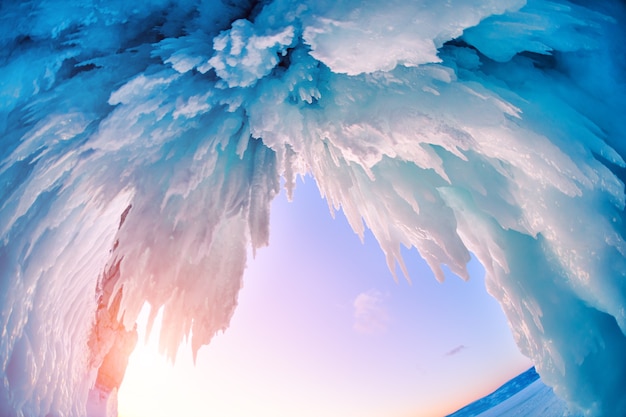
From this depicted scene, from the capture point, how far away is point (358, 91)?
2793mm

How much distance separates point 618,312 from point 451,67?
2059 mm

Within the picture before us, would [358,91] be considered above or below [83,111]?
above

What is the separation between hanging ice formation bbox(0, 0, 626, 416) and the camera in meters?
2.31

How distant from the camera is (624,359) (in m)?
2.35

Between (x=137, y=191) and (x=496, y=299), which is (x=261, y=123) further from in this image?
(x=496, y=299)

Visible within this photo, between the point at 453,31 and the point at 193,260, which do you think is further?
the point at 193,260

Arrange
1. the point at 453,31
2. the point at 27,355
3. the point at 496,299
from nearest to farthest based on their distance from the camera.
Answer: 1. the point at 453,31
2. the point at 496,299
3. the point at 27,355

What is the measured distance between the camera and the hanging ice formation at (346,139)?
2309 mm

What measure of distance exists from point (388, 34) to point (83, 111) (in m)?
2.50

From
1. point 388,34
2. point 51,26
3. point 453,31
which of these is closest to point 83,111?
point 51,26

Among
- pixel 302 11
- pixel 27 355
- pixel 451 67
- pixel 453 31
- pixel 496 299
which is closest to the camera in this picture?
pixel 453 31

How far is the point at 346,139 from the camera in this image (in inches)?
108

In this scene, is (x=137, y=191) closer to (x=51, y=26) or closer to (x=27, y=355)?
(x=51, y=26)

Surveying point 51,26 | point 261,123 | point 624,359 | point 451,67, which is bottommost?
point 624,359
